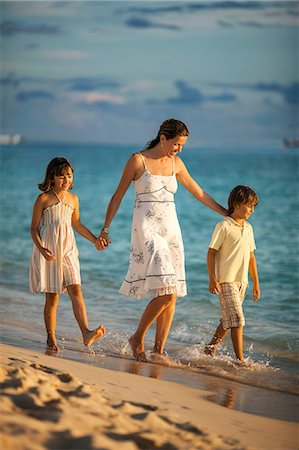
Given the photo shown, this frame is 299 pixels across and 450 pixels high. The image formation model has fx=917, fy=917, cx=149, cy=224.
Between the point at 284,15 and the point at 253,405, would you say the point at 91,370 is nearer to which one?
the point at 253,405

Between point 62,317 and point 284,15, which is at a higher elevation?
point 284,15

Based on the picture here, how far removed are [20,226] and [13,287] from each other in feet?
33.5

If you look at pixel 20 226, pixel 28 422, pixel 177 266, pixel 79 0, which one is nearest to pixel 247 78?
pixel 79 0

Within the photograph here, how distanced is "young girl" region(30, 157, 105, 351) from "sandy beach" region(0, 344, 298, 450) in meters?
1.02

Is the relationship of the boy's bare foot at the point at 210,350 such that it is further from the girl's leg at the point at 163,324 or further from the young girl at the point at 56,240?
the young girl at the point at 56,240

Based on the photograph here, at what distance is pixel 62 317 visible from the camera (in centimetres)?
789

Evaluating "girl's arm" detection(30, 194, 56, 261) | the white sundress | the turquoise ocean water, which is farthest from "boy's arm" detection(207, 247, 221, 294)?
"girl's arm" detection(30, 194, 56, 261)

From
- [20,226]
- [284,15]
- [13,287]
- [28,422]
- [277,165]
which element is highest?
[284,15]

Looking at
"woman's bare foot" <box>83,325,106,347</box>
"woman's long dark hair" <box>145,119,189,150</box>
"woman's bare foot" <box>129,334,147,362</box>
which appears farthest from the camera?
"woman's bare foot" <box>129,334,147,362</box>

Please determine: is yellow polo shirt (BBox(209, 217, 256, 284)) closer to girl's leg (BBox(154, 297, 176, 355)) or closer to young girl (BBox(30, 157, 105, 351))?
girl's leg (BBox(154, 297, 176, 355))

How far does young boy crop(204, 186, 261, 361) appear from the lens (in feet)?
19.4

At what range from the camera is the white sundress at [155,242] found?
5.91m

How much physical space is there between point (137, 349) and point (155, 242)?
715mm

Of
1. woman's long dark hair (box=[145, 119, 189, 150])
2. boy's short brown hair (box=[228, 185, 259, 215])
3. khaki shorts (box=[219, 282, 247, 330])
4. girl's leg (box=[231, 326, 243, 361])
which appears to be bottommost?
girl's leg (box=[231, 326, 243, 361])
